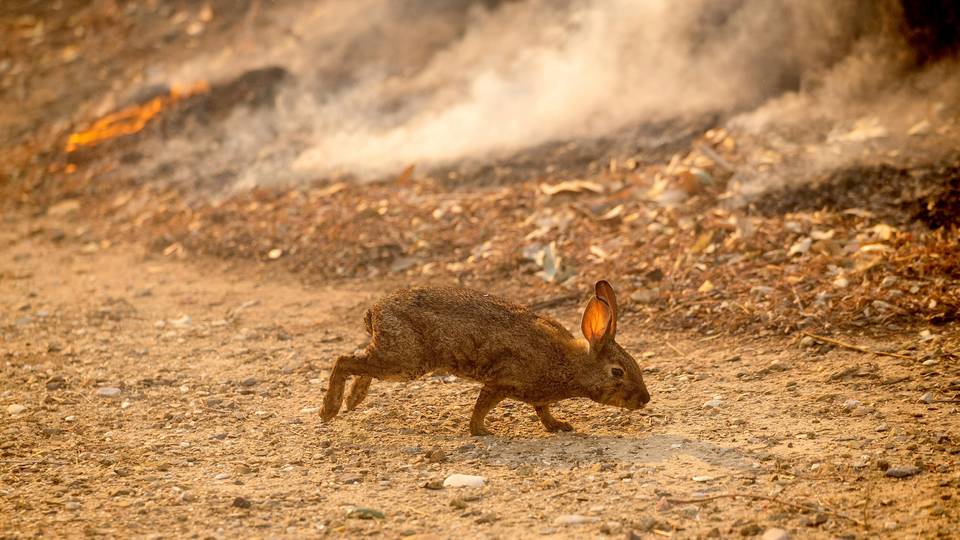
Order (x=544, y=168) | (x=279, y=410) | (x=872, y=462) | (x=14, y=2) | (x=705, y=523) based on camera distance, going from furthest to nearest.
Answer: (x=14, y=2)
(x=544, y=168)
(x=279, y=410)
(x=872, y=462)
(x=705, y=523)

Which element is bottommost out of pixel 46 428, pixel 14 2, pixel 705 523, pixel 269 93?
pixel 705 523

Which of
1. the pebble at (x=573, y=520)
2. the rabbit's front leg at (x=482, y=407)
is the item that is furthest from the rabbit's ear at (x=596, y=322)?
the pebble at (x=573, y=520)

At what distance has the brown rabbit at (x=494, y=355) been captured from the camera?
5348 millimetres

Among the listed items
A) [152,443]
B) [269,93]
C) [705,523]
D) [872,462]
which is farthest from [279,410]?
[269,93]

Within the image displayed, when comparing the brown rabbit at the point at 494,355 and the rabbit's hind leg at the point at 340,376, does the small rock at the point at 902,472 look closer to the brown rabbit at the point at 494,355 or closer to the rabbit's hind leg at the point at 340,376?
the brown rabbit at the point at 494,355

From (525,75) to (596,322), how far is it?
6.29 metres

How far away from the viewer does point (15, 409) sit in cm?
597

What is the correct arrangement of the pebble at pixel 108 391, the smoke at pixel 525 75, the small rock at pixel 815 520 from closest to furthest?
→ the small rock at pixel 815 520 → the pebble at pixel 108 391 → the smoke at pixel 525 75

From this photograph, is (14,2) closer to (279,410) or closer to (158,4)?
(158,4)

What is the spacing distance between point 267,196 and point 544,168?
2.94m

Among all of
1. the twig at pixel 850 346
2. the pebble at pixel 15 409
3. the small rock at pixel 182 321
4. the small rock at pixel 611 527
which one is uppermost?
the small rock at pixel 182 321

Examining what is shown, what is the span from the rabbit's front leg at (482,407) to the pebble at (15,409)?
2727 millimetres

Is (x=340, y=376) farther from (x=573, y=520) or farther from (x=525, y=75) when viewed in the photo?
(x=525, y=75)

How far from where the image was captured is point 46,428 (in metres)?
5.65
